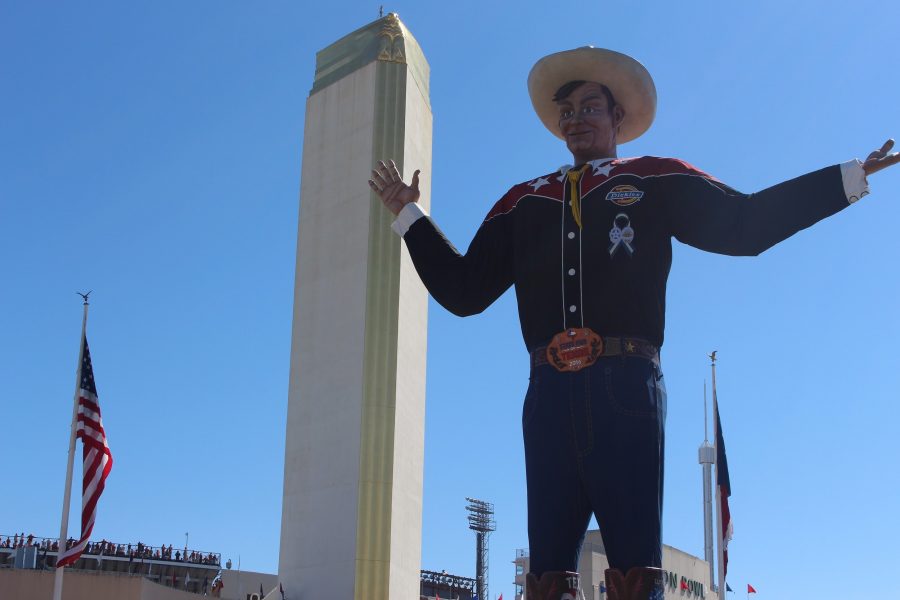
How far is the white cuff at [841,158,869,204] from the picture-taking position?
464 cm

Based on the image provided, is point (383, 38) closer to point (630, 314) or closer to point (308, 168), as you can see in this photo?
point (308, 168)

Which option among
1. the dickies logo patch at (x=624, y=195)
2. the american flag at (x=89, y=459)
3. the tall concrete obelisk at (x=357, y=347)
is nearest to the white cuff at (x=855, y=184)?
the dickies logo patch at (x=624, y=195)

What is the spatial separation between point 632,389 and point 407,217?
1509mm

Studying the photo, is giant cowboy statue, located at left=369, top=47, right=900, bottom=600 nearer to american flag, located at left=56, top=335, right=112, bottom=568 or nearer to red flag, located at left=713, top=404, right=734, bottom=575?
american flag, located at left=56, top=335, right=112, bottom=568

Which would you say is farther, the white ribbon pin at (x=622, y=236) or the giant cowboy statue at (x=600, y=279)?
the white ribbon pin at (x=622, y=236)

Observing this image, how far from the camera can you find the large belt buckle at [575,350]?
478 centimetres

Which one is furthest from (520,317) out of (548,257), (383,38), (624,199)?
(383,38)

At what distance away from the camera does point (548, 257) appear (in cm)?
510

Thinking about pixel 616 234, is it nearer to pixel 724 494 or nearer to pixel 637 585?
pixel 637 585

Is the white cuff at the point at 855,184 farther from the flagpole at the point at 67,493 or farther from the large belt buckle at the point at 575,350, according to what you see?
the flagpole at the point at 67,493

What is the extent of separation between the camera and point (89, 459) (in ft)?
53.1

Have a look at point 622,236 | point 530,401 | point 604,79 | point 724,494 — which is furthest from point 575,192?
point 724,494

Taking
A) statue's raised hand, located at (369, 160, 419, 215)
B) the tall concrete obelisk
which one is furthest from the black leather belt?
the tall concrete obelisk

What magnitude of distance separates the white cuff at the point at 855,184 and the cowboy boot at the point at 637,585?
1663 millimetres
